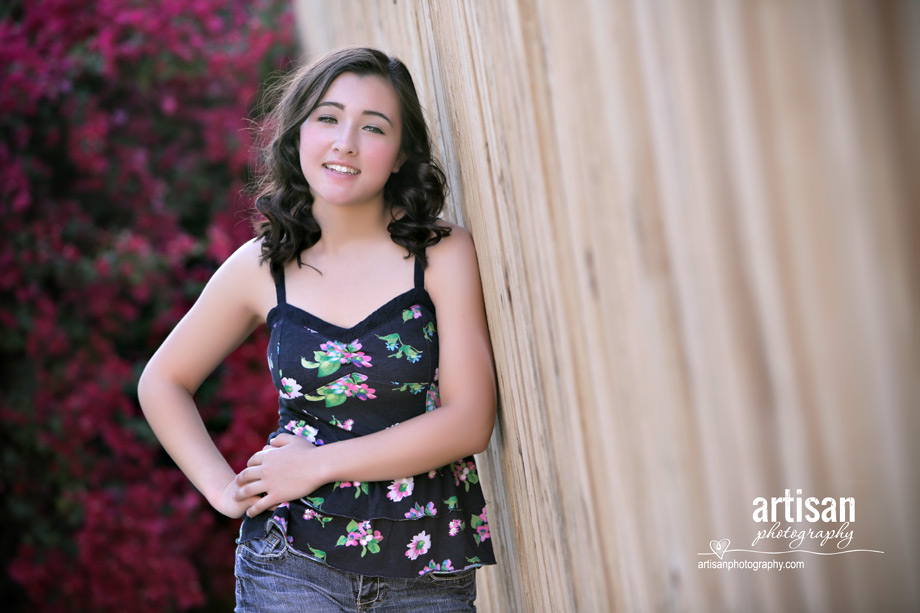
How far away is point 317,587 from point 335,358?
47cm

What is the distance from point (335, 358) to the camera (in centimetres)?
197

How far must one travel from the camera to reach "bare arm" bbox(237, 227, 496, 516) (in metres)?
1.90

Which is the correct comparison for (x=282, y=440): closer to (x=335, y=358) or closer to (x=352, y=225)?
(x=335, y=358)

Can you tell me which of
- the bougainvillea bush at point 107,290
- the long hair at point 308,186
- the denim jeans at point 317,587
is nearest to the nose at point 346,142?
the long hair at point 308,186

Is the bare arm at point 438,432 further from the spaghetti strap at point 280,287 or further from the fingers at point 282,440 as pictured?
the spaghetti strap at point 280,287

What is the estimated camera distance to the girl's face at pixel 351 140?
2072mm

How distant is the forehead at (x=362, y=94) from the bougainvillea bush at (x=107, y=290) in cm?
191

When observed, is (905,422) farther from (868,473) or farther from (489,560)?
(489,560)

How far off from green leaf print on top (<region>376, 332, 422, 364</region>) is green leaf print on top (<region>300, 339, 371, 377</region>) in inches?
2.0

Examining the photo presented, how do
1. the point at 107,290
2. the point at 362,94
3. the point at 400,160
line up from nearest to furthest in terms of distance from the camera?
the point at 362,94, the point at 400,160, the point at 107,290

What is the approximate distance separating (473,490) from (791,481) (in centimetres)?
138

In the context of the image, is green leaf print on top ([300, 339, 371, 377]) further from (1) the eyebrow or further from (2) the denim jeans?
(1) the eyebrow

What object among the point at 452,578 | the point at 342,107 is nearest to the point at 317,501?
the point at 452,578

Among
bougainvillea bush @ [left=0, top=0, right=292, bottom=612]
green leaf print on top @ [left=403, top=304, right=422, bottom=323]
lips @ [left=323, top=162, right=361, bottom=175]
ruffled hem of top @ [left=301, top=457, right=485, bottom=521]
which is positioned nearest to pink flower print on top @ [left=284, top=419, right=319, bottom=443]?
ruffled hem of top @ [left=301, top=457, right=485, bottom=521]
